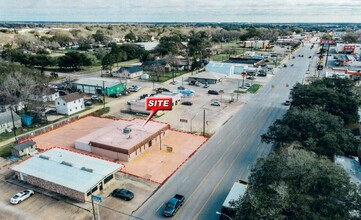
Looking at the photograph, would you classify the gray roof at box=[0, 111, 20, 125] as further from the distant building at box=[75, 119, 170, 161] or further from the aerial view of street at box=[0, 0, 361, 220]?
the distant building at box=[75, 119, 170, 161]

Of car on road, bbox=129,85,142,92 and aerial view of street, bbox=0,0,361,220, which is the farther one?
car on road, bbox=129,85,142,92

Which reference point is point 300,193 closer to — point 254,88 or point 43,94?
point 43,94

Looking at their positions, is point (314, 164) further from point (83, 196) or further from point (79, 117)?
point (79, 117)

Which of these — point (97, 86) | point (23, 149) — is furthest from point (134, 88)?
point (23, 149)

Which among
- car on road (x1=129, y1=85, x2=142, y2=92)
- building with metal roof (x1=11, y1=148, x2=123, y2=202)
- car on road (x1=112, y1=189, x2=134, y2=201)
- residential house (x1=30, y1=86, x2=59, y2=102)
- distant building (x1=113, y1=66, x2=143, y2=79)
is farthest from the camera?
distant building (x1=113, y1=66, x2=143, y2=79)

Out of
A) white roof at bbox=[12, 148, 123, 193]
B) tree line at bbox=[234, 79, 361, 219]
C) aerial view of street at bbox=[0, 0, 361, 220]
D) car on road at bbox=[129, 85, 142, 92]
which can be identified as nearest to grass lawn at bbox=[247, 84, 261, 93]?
aerial view of street at bbox=[0, 0, 361, 220]

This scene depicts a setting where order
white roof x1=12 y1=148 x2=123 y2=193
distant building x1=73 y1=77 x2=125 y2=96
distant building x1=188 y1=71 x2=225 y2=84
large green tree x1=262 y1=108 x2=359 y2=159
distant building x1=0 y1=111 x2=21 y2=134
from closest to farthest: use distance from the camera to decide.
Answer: white roof x1=12 y1=148 x2=123 y2=193 < large green tree x1=262 y1=108 x2=359 y2=159 < distant building x1=0 y1=111 x2=21 y2=134 < distant building x1=73 y1=77 x2=125 y2=96 < distant building x1=188 y1=71 x2=225 y2=84
